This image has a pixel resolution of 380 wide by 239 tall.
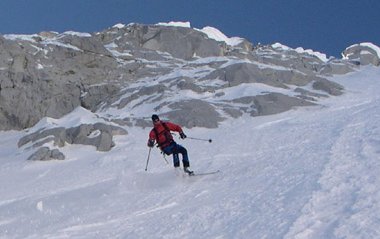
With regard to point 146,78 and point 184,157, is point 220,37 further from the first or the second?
point 184,157

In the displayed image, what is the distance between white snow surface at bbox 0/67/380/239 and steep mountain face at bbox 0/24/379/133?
639 inches

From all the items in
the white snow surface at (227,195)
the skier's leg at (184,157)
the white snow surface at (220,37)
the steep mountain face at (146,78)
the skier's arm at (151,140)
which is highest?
the white snow surface at (220,37)

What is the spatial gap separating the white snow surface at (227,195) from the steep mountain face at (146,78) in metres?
16.2

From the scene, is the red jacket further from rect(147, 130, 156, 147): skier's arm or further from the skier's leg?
the skier's leg

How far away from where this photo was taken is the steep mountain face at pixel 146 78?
41.4m

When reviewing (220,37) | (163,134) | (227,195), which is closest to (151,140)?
(163,134)

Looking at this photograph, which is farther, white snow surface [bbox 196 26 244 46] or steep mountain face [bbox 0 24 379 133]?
white snow surface [bbox 196 26 244 46]

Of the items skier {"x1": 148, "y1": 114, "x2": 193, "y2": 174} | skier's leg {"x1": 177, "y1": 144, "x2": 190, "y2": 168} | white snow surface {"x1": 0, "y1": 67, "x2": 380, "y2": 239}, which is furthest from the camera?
skier {"x1": 148, "y1": 114, "x2": 193, "y2": 174}

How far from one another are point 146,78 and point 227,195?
42.7 meters

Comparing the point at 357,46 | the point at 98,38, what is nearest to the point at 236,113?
the point at 98,38

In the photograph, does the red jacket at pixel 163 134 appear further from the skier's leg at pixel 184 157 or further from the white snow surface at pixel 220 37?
the white snow surface at pixel 220 37

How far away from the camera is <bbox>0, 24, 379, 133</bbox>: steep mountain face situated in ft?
136

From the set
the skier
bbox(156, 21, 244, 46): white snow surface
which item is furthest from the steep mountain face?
the skier

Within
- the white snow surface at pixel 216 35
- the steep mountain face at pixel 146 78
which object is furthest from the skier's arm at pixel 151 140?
the white snow surface at pixel 216 35
